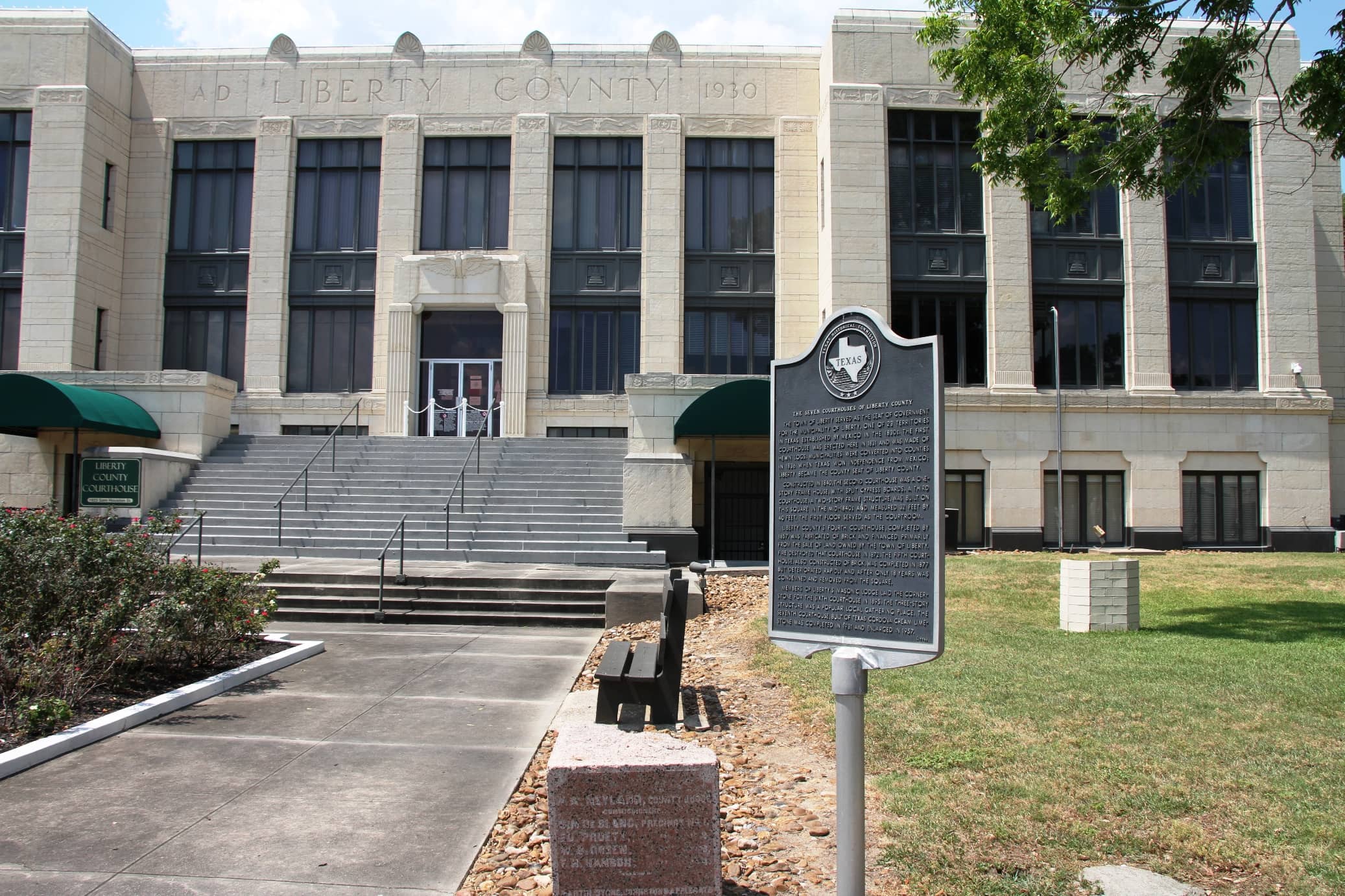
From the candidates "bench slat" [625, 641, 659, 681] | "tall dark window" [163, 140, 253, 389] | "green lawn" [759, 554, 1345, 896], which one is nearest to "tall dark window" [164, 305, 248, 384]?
"tall dark window" [163, 140, 253, 389]

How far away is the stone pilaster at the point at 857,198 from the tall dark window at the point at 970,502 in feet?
16.0

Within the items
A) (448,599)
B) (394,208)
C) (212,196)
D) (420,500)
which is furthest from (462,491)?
(212,196)

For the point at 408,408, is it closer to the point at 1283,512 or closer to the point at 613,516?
the point at 613,516

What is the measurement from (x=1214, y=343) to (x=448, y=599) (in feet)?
74.9

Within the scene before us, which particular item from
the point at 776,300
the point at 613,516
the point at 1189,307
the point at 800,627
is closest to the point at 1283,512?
the point at 1189,307

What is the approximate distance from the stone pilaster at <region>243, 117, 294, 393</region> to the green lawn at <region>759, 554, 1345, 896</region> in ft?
76.2

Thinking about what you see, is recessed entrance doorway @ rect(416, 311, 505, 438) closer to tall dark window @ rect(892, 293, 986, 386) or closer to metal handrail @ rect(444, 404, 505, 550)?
metal handrail @ rect(444, 404, 505, 550)

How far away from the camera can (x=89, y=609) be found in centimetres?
820

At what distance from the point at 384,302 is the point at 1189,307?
23648 millimetres

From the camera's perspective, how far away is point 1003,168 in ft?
46.8

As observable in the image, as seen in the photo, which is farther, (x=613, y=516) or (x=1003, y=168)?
(x=613, y=516)

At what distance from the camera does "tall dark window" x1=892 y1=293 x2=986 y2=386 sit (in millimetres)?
25891

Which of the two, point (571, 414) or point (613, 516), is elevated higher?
point (571, 414)

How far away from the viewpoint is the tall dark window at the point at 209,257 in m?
28.9
